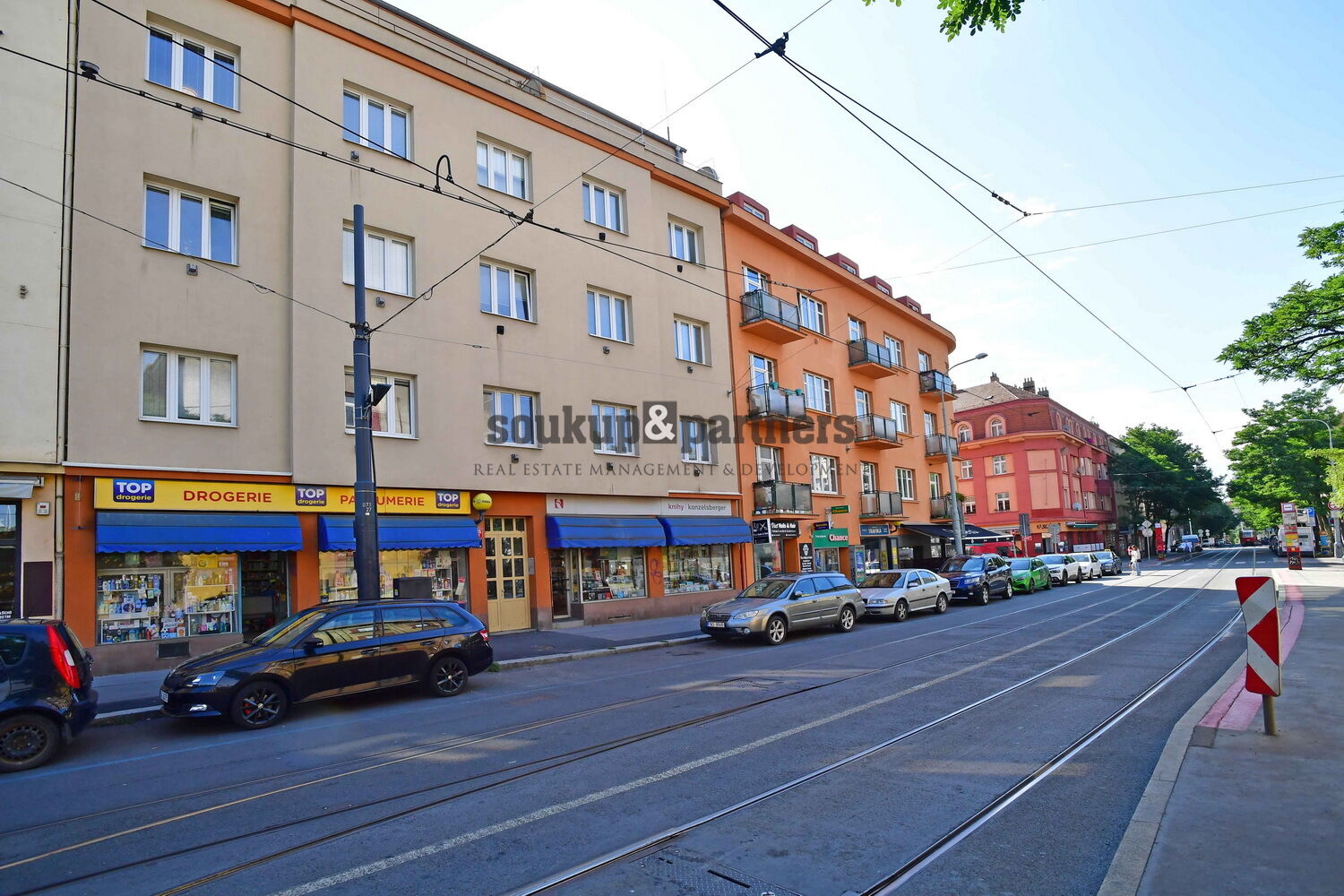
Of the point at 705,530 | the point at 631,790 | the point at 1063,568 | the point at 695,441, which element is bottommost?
the point at 1063,568

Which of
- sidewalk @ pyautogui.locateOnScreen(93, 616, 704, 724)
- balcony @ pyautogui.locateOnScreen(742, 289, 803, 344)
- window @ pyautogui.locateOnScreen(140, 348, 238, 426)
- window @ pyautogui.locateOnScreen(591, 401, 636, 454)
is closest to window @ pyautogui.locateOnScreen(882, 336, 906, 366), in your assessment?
balcony @ pyautogui.locateOnScreen(742, 289, 803, 344)

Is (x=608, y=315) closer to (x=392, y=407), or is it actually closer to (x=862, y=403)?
(x=392, y=407)

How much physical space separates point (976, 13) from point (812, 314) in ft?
79.4

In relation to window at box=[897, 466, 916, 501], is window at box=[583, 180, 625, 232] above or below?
above

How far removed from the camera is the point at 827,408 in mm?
30703

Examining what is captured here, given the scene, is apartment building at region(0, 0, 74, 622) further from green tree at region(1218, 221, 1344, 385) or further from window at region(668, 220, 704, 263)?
green tree at region(1218, 221, 1344, 385)

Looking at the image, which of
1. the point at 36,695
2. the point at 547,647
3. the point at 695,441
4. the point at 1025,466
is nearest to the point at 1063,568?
the point at 695,441

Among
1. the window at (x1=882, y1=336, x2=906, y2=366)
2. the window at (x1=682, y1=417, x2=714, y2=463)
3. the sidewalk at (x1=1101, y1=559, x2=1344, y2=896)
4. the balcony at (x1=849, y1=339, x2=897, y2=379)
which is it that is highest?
the window at (x1=882, y1=336, x2=906, y2=366)

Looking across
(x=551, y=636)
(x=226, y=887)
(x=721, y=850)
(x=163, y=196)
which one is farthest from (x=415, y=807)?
(x=163, y=196)

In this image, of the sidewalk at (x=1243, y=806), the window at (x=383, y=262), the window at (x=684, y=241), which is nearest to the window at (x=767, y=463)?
the window at (x=684, y=241)

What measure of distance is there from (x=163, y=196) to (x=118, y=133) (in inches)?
46.7

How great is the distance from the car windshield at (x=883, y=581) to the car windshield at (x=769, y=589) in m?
5.18

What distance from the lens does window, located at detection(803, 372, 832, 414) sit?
2931cm

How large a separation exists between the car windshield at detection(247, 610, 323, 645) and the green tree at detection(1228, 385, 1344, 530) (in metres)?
60.2
